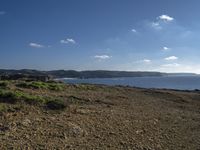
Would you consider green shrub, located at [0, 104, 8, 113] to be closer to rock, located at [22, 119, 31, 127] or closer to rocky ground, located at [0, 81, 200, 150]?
rocky ground, located at [0, 81, 200, 150]

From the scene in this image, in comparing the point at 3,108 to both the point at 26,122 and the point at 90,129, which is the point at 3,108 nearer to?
the point at 26,122

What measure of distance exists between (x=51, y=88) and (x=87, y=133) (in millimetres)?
11375

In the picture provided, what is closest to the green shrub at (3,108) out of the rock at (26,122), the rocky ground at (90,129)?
the rocky ground at (90,129)

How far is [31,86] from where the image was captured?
21828mm

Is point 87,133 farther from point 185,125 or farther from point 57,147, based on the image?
point 185,125

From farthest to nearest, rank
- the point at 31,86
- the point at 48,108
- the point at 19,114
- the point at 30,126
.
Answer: the point at 31,86 < the point at 48,108 < the point at 19,114 < the point at 30,126

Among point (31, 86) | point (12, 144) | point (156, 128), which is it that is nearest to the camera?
point (12, 144)

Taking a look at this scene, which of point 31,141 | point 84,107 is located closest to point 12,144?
point 31,141

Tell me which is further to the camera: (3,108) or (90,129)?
(3,108)

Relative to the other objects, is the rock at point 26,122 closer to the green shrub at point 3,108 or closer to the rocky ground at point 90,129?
the rocky ground at point 90,129

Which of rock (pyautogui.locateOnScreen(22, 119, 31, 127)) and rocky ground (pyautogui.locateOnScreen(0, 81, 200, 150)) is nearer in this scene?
Result: rocky ground (pyautogui.locateOnScreen(0, 81, 200, 150))

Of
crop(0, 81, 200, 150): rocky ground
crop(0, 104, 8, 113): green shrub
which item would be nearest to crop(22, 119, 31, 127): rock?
crop(0, 81, 200, 150): rocky ground

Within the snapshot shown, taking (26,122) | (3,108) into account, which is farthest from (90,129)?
(3,108)

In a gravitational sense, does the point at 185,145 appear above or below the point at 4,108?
below
